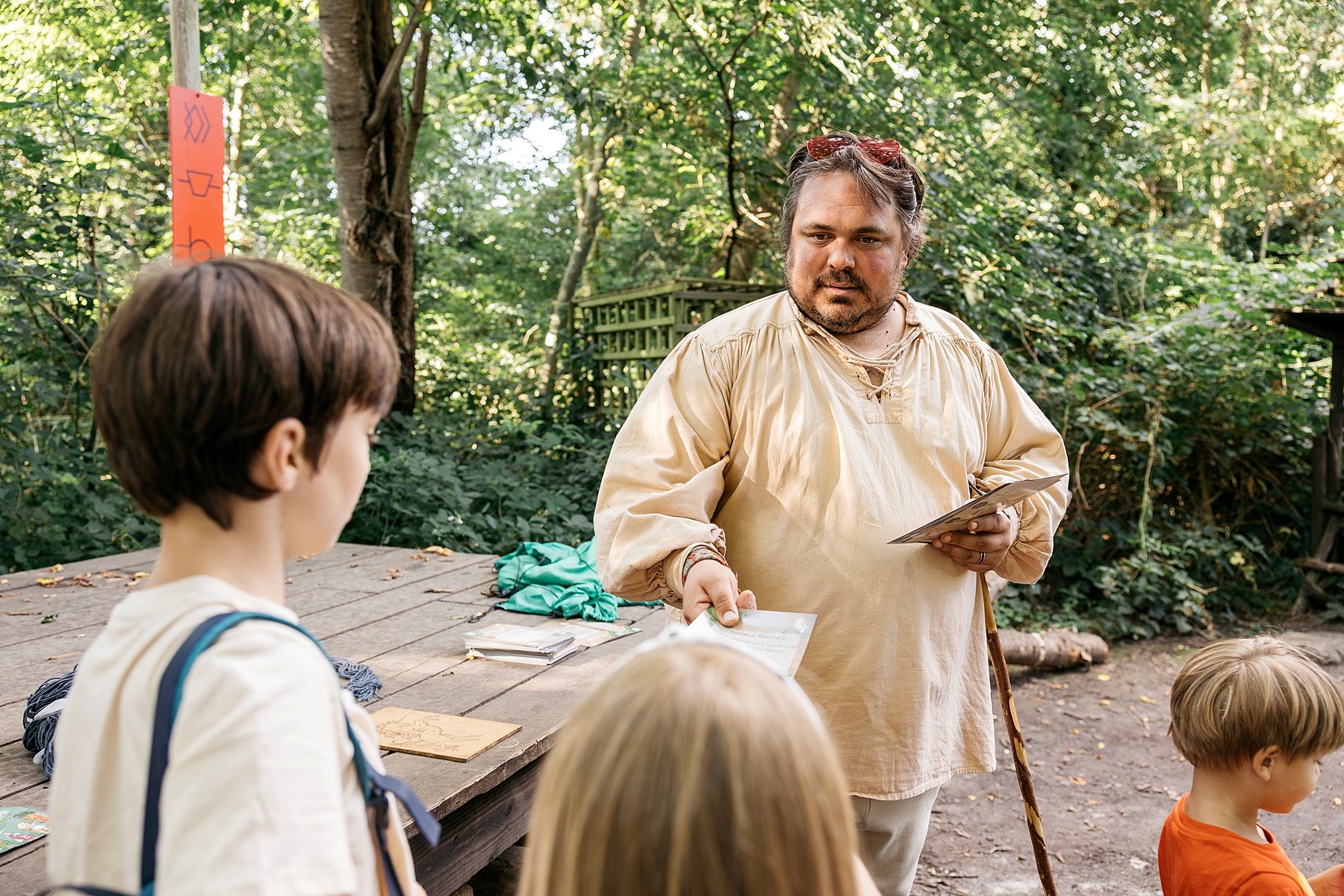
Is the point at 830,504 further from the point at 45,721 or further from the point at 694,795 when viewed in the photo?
the point at 45,721

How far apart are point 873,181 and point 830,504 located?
0.67 metres

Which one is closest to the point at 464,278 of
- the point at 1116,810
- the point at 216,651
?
the point at 1116,810

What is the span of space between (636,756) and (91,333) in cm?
689

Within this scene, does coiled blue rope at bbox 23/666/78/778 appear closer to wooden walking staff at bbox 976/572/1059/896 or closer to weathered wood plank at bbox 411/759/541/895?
weathered wood plank at bbox 411/759/541/895

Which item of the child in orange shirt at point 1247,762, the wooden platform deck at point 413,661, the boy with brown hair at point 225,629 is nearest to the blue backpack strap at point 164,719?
the boy with brown hair at point 225,629

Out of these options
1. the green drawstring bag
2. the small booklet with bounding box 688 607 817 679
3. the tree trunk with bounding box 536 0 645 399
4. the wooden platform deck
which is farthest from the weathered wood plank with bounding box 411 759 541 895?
the tree trunk with bounding box 536 0 645 399

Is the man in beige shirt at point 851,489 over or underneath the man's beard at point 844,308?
underneath

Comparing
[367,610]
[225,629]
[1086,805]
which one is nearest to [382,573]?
[367,610]

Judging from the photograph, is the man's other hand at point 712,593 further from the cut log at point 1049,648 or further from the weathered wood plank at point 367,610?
the cut log at point 1049,648

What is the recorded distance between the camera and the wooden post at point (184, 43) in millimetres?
4172

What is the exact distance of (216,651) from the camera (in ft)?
3.05

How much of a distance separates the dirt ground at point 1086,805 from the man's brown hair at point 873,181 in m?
2.64

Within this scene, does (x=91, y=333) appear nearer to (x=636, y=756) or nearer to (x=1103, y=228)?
(x=636, y=756)

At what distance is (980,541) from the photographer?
209 centimetres
